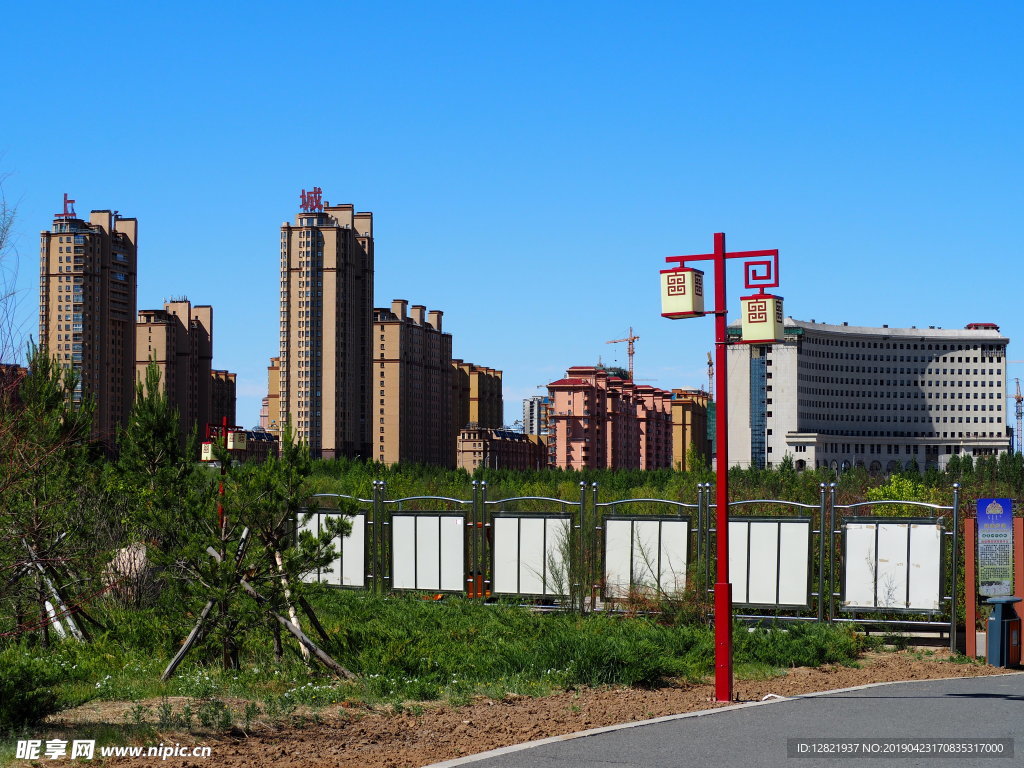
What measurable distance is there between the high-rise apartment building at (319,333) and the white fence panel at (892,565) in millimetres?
99449

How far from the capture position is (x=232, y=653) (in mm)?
11820

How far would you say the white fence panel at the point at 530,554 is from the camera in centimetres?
1680

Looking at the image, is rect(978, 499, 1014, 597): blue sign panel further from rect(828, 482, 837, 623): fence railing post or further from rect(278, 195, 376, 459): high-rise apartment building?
rect(278, 195, 376, 459): high-rise apartment building

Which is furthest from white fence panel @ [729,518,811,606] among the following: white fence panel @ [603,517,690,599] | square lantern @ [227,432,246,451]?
square lantern @ [227,432,246,451]

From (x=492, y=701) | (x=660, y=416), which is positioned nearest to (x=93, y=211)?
(x=492, y=701)

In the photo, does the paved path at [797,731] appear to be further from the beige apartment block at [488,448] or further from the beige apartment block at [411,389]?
the beige apartment block at [488,448]

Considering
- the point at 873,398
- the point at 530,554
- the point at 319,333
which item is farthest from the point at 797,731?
the point at 873,398

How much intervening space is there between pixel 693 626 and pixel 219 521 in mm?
6207

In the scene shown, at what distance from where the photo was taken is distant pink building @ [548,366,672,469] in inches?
6196

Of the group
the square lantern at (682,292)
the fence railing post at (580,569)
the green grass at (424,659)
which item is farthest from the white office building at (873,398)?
the square lantern at (682,292)

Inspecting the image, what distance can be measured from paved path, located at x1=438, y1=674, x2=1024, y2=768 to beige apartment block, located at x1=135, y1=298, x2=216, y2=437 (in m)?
102

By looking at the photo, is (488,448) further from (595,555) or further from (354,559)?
(595,555)

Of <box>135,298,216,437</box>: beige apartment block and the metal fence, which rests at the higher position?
<box>135,298,216,437</box>: beige apartment block

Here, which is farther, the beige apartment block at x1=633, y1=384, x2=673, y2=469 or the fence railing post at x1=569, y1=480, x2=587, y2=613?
the beige apartment block at x1=633, y1=384, x2=673, y2=469
